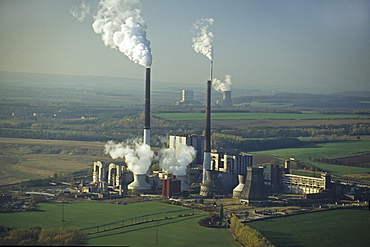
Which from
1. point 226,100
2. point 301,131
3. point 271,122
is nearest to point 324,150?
point 301,131

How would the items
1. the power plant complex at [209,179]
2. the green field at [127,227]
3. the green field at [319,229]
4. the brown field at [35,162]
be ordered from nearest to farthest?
the green field at [127,227], the green field at [319,229], the power plant complex at [209,179], the brown field at [35,162]

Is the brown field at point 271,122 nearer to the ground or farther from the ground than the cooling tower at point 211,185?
farther from the ground

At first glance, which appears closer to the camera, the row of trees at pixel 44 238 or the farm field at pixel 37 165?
the row of trees at pixel 44 238

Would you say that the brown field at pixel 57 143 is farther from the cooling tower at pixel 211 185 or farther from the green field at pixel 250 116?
the green field at pixel 250 116

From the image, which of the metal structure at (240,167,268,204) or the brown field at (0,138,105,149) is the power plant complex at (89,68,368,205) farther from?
the brown field at (0,138,105,149)

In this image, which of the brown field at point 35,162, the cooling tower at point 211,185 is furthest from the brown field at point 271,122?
the cooling tower at point 211,185

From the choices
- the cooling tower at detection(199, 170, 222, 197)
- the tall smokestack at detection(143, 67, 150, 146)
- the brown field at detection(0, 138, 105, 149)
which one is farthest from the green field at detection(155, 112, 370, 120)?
the cooling tower at detection(199, 170, 222, 197)

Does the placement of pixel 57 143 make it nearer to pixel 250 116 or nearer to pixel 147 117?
pixel 147 117

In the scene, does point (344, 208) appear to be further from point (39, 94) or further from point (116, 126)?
point (39, 94)
